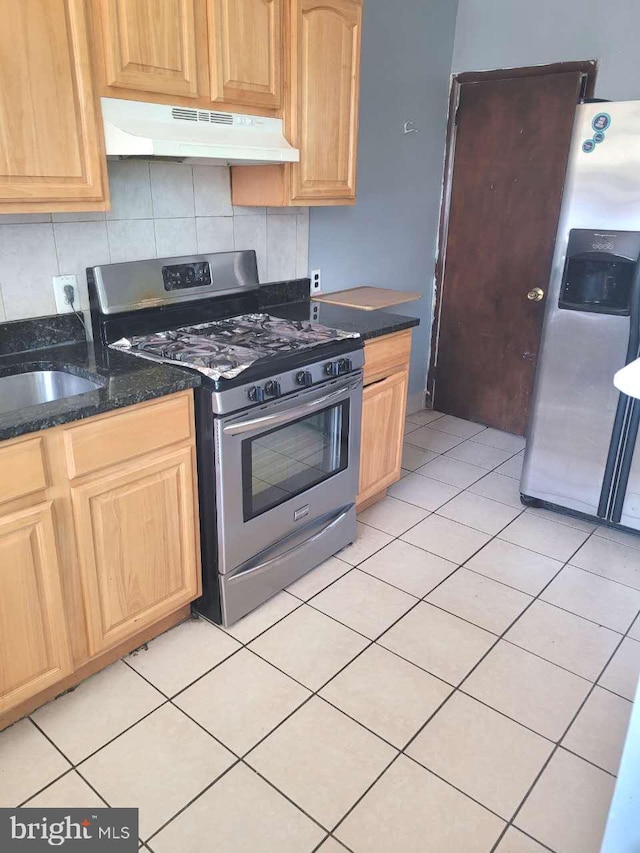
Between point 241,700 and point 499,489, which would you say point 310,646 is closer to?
point 241,700

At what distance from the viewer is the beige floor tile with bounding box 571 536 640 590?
2.58 metres

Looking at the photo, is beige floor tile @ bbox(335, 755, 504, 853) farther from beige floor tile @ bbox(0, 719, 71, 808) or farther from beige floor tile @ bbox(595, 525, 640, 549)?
beige floor tile @ bbox(595, 525, 640, 549)

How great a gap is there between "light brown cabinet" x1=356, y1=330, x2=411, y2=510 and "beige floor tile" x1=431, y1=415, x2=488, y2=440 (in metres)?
1.08

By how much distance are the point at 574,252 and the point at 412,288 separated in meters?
1.36

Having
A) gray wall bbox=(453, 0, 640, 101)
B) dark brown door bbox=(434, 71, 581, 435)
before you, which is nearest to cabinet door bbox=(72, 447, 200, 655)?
dark brown door bbox=(434, 71, 581, 435)

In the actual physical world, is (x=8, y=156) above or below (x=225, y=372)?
above

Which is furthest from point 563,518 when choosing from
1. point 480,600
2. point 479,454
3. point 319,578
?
point 319,578

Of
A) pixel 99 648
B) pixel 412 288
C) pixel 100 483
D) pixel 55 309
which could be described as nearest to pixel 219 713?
pixel 99 648

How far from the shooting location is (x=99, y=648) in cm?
190

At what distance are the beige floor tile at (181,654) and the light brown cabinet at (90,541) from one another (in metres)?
0.06

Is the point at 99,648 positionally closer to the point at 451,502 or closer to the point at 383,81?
the point at 451,502

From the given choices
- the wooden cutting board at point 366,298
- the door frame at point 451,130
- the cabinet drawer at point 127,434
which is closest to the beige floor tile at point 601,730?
the cabinet drawer at point 127,434

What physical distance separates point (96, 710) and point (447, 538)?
158 centimetres

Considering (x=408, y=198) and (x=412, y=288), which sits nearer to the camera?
(x=408, y=198)
